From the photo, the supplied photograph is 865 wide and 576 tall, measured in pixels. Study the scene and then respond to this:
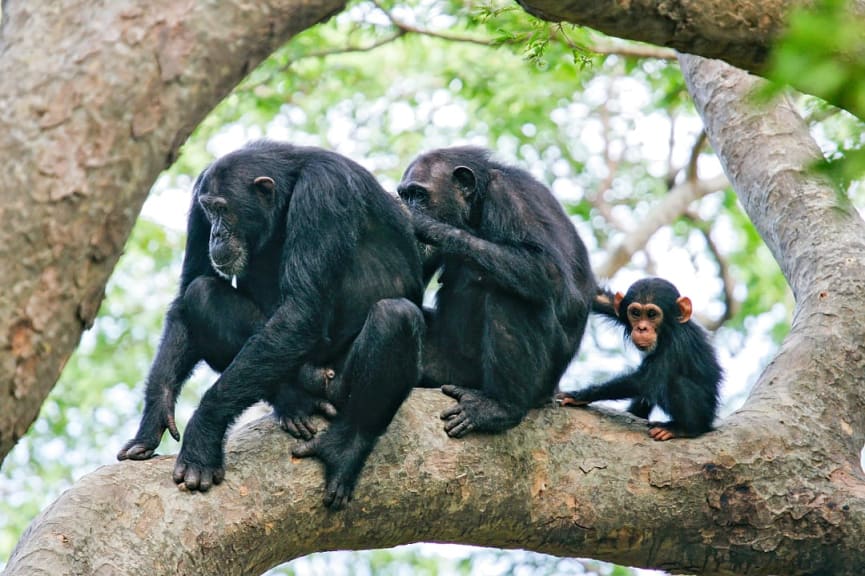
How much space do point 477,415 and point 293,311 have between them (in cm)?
120

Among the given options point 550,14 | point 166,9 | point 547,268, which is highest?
point 550,14

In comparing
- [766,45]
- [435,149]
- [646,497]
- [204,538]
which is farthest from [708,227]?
[204,538]

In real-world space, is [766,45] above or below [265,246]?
above

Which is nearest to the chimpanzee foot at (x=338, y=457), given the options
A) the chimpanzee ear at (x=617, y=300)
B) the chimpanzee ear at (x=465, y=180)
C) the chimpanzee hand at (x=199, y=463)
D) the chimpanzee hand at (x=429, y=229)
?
the chimpanzee hand at (x=199, y=463)

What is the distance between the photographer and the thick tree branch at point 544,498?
197 inches

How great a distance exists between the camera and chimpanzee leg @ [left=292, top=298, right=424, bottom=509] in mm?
5309

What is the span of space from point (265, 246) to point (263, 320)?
59 centimetres

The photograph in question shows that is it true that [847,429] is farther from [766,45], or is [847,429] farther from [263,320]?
[263,320]

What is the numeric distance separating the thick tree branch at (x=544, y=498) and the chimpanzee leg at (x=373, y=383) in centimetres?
12

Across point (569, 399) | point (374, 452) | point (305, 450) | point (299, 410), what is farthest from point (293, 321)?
point (569, 399)

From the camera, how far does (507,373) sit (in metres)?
5.95

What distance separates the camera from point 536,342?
6125 millimetres

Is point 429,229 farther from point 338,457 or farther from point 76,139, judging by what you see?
point 76,139

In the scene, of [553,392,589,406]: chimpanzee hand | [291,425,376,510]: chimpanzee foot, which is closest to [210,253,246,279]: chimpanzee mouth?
[291,425,376,510]: chimpanzee foot
